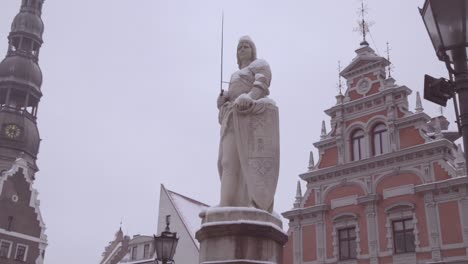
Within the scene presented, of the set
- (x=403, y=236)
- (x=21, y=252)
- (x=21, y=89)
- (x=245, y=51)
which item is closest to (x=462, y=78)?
(x=245, y=51)

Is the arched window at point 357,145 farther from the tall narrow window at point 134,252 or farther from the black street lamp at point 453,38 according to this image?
the black street lamp at point 453,38

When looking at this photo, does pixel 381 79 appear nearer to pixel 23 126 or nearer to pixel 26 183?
pixel 26 183

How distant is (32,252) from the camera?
3719cm

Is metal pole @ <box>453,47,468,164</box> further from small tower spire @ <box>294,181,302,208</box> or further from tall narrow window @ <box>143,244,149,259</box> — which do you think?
tall narrow window @ <box>143,244,149,259</box>

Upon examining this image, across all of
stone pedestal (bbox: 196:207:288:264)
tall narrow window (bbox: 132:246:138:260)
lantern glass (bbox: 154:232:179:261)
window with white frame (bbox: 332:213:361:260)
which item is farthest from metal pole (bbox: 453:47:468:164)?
tall narrow window (bbox: 132:246:138:260)

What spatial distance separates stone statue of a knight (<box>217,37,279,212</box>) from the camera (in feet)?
21.3

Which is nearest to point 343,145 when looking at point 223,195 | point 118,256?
point 223,195

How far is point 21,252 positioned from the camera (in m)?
36.5

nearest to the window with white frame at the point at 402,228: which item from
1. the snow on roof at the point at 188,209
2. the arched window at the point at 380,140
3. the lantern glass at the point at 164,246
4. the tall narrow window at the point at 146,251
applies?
the arched window at the point at 380,140

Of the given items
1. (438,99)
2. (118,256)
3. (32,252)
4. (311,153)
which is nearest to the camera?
(438,99)

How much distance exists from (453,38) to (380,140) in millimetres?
19473

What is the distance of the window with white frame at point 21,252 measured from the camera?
36.2 metres

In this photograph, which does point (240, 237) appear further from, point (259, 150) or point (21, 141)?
point (21, 141)

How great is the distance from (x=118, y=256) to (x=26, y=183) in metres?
8.33
